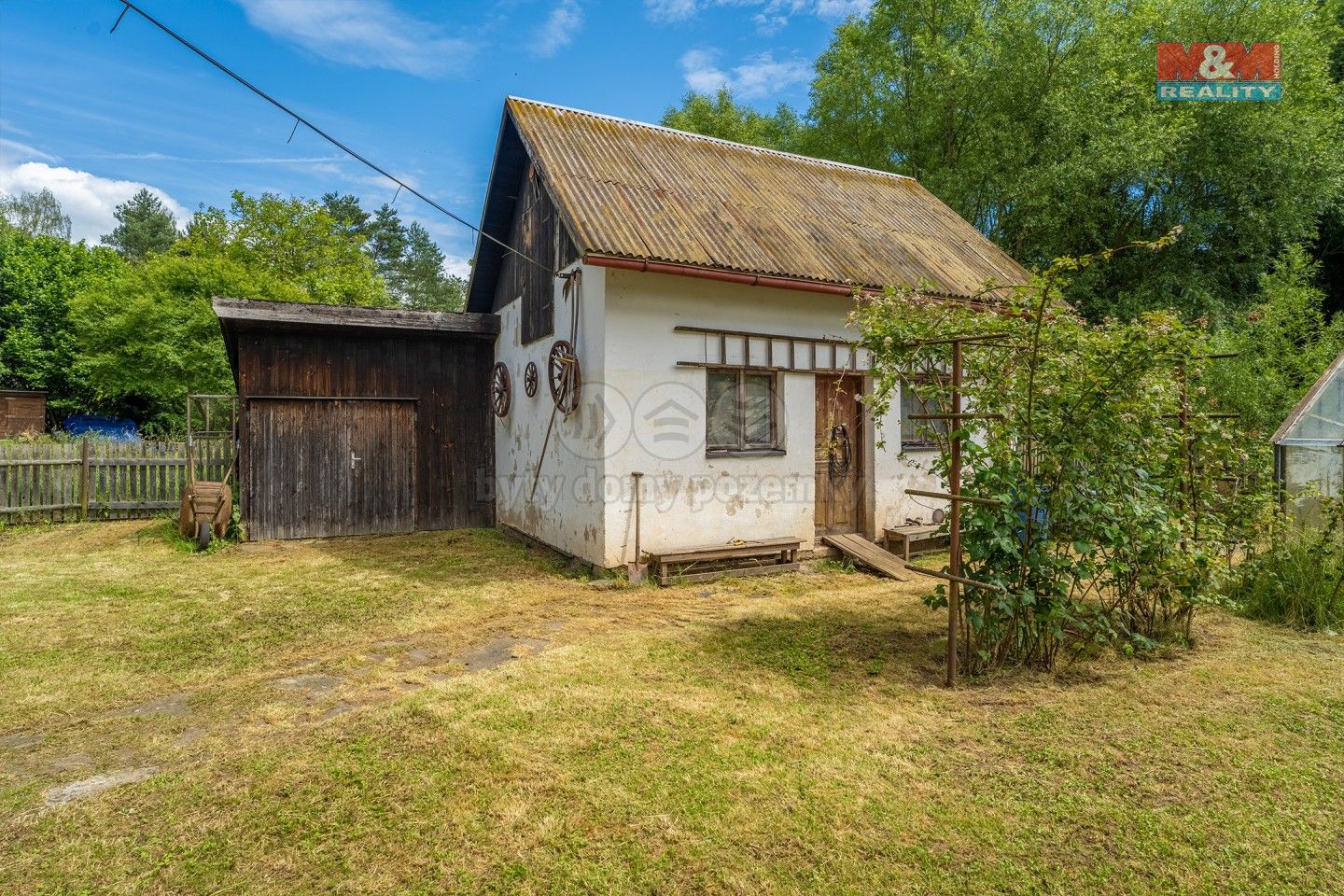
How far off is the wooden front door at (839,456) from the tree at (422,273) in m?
35.7

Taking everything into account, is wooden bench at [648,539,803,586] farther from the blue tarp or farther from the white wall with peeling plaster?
the blue tarp

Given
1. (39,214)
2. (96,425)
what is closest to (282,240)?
(96,425)

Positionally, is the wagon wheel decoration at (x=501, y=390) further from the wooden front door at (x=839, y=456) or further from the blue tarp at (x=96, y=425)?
the blue tarp at (x=96, y=425)

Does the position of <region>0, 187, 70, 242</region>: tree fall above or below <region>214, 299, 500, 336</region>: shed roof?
above

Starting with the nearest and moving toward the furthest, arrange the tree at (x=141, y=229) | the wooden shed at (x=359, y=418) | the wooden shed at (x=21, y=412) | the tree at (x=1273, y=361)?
the wooden shed at (x=359, y=418), the tree at (x=1273, y=361), the wooden shed at (x=21, y=412), the tree at (x=141, y=229)

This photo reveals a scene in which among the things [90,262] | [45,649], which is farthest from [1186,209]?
[90,262]

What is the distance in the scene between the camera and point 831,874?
234cm

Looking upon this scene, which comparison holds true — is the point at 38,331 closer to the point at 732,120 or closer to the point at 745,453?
the point at 732,120

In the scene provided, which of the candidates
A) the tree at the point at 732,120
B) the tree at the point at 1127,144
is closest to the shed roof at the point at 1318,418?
the tree at the point at 1127,144

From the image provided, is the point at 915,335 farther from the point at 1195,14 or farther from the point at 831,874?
the point at 1195,14

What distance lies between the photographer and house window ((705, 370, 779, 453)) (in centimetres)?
735

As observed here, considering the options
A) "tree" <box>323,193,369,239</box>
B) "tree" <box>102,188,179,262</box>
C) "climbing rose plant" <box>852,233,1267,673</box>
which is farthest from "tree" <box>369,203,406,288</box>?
"climbing rose plant" <box>852,233,1267,673</box>

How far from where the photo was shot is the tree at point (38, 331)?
22.6 m

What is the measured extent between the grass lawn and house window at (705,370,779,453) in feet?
7.79
